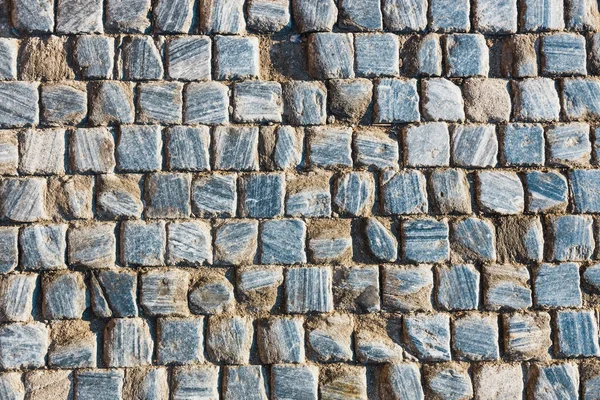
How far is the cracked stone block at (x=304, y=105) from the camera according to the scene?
3.43 metres

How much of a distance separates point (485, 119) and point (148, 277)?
6.20 ft

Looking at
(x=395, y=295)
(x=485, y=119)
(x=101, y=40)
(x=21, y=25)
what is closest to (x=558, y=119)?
(x=485, y=119)

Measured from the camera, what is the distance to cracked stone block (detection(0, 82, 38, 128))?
3.38m

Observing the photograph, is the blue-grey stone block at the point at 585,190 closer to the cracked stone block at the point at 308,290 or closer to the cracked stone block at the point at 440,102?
the cracked stone block at the point at 440,102

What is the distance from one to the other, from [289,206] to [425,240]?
0.71 m

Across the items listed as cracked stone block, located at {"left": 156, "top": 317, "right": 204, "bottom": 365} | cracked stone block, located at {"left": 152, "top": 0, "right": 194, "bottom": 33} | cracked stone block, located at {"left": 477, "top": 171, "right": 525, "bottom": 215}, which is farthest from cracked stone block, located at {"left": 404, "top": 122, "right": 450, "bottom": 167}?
cracked stone block, located at {"left": 156, "top": 317, "right": 204, "bottom": 365}

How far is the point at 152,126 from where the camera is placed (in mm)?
3385

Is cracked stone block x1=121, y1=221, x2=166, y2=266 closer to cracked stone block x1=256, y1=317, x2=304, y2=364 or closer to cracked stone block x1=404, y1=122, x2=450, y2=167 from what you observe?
cracked stone block x1=256, y1=317, x2=304, y2=364

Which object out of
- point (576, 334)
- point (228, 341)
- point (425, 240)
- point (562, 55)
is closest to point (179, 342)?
point (228, 341)

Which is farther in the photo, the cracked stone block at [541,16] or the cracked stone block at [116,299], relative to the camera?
the cracked stone block at [541,16]

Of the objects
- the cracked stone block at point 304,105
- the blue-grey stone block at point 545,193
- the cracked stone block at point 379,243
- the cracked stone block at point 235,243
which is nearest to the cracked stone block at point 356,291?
the cracked stone block at point 379,243

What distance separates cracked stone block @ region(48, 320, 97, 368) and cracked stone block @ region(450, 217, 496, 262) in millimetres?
1859

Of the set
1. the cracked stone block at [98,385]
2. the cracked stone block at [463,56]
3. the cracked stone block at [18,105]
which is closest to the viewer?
the cracked stone block at [98,385]

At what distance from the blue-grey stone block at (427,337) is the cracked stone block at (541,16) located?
1.60m
